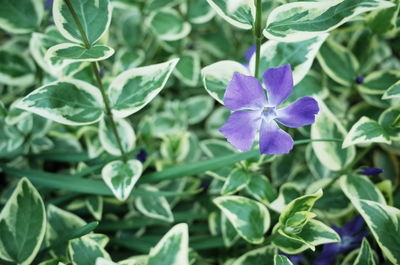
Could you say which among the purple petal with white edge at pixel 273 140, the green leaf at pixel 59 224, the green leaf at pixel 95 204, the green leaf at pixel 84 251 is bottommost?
the green leaf at pixel 95 204

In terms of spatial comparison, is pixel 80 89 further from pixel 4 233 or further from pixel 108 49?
pixel 4 233

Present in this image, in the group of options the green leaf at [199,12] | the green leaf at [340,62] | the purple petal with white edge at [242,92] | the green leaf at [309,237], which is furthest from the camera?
the green leaf at [199,12]

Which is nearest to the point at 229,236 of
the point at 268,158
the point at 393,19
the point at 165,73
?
Answer: the point at 268,158

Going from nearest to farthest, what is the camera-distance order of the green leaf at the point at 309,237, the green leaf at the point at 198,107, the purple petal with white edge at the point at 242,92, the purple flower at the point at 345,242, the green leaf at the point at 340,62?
the purple petal with white edge at the point at 242,92 < the green leaf at the point at 309,237 < the purple flower at the point at 345,242 < the green leaf at the point at 340,62 < the green leaf at the point at 198,107

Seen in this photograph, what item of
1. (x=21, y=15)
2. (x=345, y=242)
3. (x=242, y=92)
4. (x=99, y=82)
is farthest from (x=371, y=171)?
(x=21, y=15)

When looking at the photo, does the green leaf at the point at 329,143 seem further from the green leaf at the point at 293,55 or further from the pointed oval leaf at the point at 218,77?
the pointed oval leaf at the point at 218,77

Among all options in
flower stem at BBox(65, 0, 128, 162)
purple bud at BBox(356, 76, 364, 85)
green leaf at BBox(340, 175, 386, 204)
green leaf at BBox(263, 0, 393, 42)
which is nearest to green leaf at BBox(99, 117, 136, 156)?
flower stem at BBox(65, 0, 128, 162)

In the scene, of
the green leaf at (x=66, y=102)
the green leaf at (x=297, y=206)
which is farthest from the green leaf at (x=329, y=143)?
the green leaf at (x=66, y=102)

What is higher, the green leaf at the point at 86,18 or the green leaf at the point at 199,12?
the green leaf at the point at 86,18
